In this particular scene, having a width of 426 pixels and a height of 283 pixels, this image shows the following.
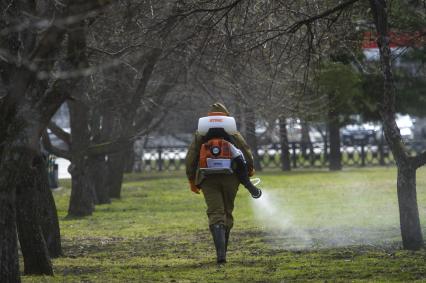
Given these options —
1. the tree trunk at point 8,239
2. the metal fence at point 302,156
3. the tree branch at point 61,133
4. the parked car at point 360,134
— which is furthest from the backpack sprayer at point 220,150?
the metal fence at point 302,156

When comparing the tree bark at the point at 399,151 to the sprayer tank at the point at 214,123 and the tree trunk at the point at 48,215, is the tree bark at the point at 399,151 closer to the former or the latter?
the sprayer tank at the point at 214,123

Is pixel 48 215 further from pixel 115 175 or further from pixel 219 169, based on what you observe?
pixel 115 175

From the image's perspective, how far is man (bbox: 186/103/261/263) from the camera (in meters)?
12.3

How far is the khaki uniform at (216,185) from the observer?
1248 centimetres

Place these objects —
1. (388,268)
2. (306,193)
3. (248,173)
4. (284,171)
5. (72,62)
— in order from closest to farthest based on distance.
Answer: (72,62)
(388,268)
(248,173)
(306,193)
(284,171)

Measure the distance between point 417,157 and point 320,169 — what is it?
29.7 m

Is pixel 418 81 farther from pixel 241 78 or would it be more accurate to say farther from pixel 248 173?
pixel 248 173

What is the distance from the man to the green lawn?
514 millimetres

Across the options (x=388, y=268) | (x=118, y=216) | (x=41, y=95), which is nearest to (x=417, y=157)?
(x=388, y=268)

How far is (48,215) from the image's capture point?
1329 cm

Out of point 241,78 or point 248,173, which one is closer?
point 248,173

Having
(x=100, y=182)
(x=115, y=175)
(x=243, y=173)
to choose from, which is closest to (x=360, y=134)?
(x=115, y=175)

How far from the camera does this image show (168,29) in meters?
13.4

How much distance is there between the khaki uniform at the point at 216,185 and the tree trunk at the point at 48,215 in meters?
1.77
